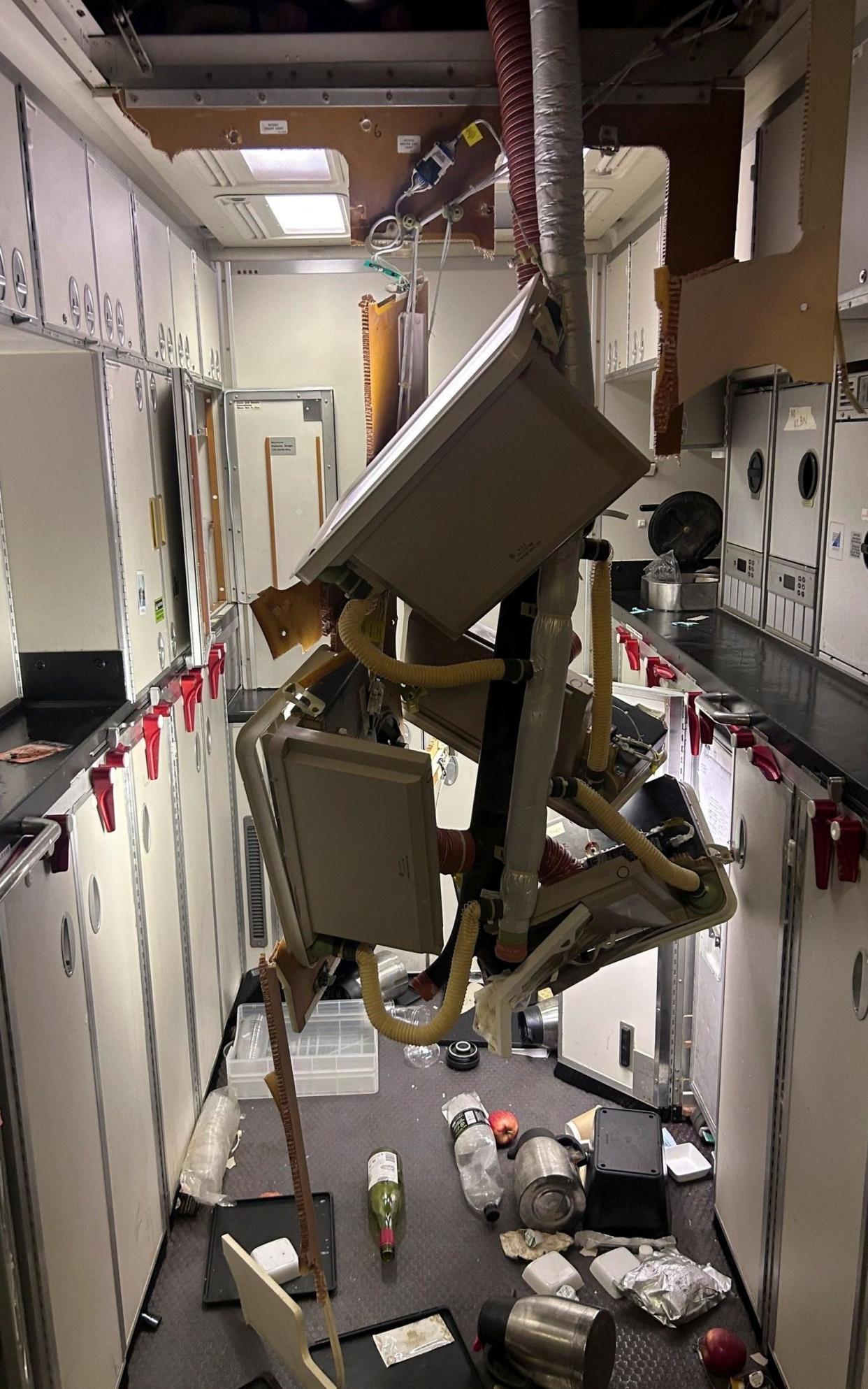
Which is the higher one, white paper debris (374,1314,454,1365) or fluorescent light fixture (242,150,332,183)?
fluorescent light fixture (242,150,332,183)

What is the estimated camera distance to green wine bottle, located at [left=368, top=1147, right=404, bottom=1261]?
284 cm

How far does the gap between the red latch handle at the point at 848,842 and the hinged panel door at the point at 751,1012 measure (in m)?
0.37

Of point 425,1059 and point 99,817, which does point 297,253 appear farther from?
point 425,1059

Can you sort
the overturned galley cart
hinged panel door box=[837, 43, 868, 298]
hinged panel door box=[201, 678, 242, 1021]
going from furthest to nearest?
1. hinged panel door box=[201, 678, 242, 1021]
2. hinged panel door box=[837, 43, 868, 298]
3. the overturned galley cart

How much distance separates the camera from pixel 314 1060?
3.66 m

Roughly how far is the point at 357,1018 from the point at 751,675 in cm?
226

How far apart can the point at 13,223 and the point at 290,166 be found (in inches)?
61.3

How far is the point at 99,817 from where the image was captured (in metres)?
2.31

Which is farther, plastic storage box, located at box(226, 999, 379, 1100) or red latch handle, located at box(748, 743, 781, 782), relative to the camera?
plastic storage box, located at box(226, 999, 379, 1100)

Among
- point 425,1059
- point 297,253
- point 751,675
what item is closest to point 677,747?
point 751,675

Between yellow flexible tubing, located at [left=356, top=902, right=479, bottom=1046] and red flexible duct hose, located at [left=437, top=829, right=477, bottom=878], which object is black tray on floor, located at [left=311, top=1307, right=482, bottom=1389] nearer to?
yellow flexible tubing, located at [left=356, top=902, right=479, bottom=1046]

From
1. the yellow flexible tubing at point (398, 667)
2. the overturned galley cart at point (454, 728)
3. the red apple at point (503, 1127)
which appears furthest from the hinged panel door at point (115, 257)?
the red apple at point (503, 1127)

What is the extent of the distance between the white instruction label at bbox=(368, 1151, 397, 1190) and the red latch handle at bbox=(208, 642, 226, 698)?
1.73 meters

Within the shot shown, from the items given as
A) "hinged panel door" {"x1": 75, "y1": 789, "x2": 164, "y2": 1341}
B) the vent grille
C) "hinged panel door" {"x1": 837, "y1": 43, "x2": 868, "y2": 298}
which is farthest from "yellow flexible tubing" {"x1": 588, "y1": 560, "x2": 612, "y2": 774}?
the vent grille
